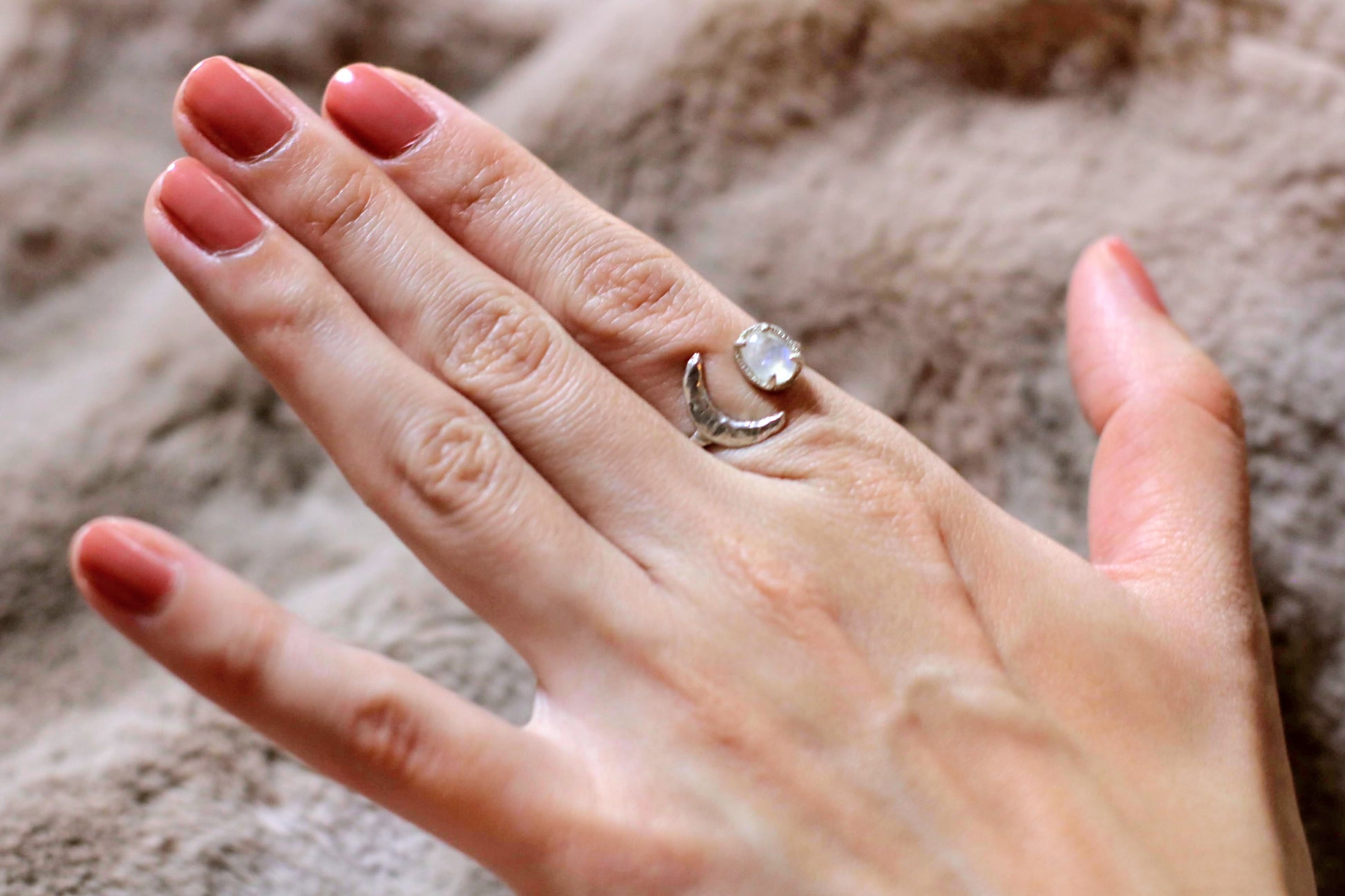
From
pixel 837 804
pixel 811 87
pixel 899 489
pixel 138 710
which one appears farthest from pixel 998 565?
pixel 138 710

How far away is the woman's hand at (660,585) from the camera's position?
526 mm

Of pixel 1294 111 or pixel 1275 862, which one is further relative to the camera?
pixel 1294 111

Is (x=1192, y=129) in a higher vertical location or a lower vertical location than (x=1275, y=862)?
higher

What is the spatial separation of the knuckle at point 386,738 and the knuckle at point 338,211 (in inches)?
12.9

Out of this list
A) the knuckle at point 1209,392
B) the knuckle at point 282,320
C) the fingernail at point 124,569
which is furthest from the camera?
the knuckle at point 1209,392

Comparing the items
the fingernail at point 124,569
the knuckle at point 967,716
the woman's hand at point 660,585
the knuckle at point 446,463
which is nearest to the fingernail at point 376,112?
the woman's hand at point 660,585

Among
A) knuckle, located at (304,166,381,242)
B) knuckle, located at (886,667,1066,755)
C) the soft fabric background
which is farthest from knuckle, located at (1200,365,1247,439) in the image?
knuckle, located at (304,166,381,242)

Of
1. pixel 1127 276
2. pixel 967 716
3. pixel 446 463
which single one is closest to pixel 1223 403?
pixel 1127 276

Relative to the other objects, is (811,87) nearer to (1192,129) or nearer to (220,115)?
(1192,129)

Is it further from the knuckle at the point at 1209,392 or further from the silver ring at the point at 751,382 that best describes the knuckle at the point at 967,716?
the knuckle at the point at 1209,392

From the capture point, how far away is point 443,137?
0.72m

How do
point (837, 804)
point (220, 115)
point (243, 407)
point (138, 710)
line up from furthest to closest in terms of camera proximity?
1. point (243, 407)
2. point (138, 710)
3. point (220, 115)
4. point (837, 804)

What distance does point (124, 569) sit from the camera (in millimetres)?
506

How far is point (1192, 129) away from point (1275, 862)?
665mm
